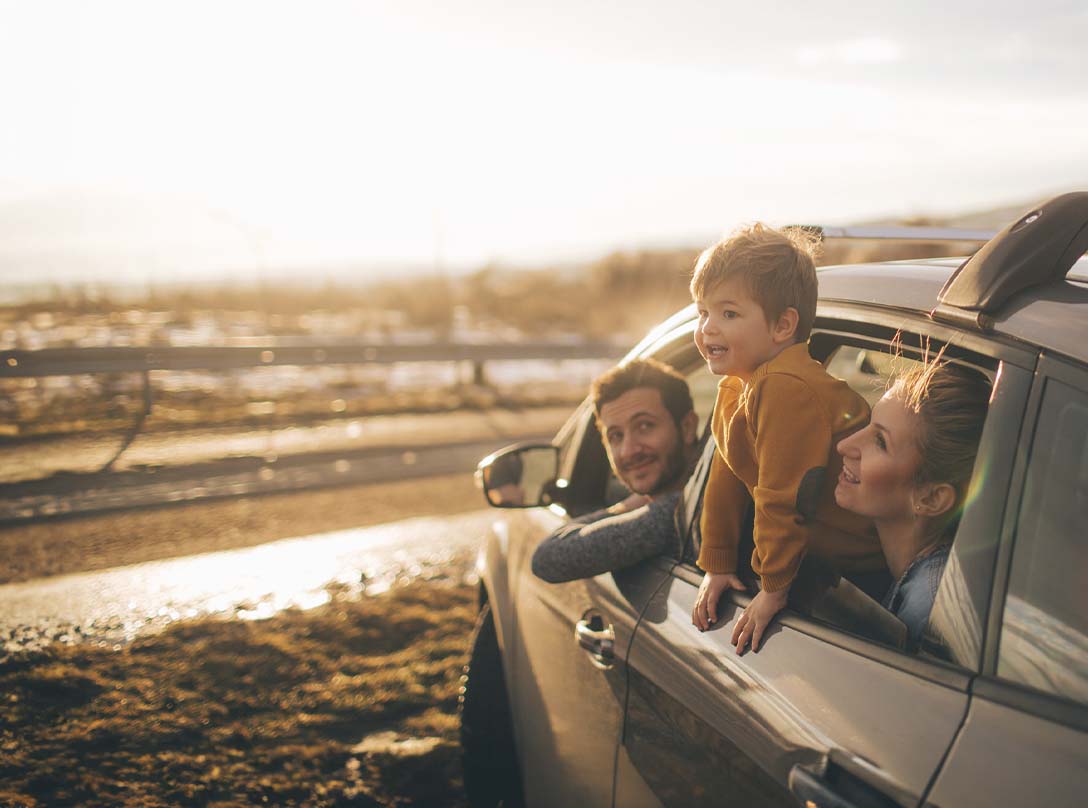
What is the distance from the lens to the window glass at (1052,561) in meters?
1.40

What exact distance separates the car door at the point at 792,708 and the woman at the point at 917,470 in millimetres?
150

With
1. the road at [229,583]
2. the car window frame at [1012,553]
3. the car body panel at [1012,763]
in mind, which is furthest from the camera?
the road at [229,583]

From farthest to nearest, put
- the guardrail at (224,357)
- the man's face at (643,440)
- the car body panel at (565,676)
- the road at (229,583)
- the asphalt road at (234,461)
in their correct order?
the guardrail at (224,357)
the asphalt road at (234,461)
the road at (229,583)
the man's face at (643,440)
the car body panel at (565,676)

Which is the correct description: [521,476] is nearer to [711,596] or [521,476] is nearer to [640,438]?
[640,438]

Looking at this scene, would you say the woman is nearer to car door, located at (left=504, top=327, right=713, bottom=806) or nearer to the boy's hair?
the boy's hair

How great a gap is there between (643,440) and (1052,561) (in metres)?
1.52

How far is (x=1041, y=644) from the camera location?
1.42m

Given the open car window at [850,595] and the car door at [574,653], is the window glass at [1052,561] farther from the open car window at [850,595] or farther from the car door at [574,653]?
the car door at [574,653]

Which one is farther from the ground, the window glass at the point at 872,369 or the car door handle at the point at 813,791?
the window glass at the point at 872,369

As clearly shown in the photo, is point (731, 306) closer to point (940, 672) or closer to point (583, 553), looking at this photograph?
point (583, 553)

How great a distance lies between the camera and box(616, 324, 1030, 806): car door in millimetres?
1483

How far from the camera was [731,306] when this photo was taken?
2256 millimetres

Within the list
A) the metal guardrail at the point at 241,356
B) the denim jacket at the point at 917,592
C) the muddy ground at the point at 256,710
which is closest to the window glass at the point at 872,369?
the denim jacket at the point at 917,592

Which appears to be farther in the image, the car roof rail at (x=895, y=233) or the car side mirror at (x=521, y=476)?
the car side mirror at (x=521, y=476)
